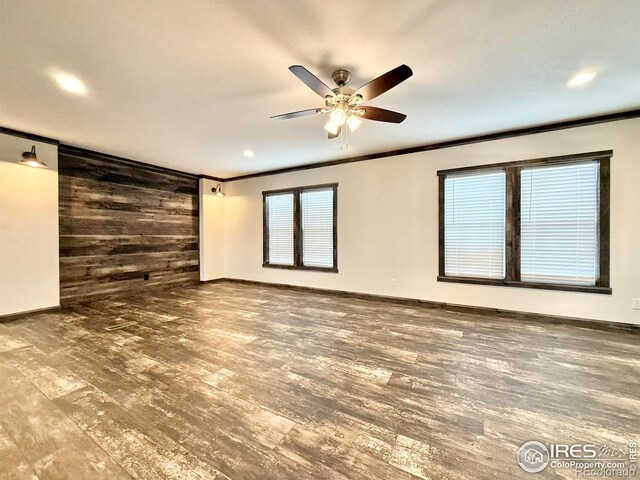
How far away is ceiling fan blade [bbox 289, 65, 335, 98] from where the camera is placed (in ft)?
6.13

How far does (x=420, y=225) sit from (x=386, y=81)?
9.86ft

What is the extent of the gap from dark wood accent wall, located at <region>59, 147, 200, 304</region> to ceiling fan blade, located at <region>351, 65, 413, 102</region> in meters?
5.21

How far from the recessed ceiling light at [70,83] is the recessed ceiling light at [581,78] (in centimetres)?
487

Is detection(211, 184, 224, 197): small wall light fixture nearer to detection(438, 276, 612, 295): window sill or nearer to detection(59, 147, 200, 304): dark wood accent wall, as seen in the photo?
detection(59, 147, 200, 304): dark wood accent wall

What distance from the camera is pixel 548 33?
6.50 ft

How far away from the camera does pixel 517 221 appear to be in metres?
3.89

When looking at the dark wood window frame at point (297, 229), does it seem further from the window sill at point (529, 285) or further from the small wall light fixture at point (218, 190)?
the window sill at point (529, 285)

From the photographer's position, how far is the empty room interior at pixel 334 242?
1.66 meters

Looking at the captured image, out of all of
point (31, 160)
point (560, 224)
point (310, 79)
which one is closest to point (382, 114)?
point (310, 79)

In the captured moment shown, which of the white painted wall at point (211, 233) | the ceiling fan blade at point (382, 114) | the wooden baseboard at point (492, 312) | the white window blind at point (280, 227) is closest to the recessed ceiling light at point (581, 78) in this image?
the ceiling fan blade at point (382, 114)

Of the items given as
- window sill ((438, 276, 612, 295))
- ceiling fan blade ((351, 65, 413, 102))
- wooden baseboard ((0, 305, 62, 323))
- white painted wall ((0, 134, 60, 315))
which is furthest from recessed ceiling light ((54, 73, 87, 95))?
window sill ((438, 276, 612, 295))

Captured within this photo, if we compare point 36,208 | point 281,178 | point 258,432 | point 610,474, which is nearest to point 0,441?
point 258,432

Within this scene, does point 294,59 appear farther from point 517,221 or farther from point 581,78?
point 517,221

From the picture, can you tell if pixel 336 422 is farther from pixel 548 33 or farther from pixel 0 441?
pixel 548 33
